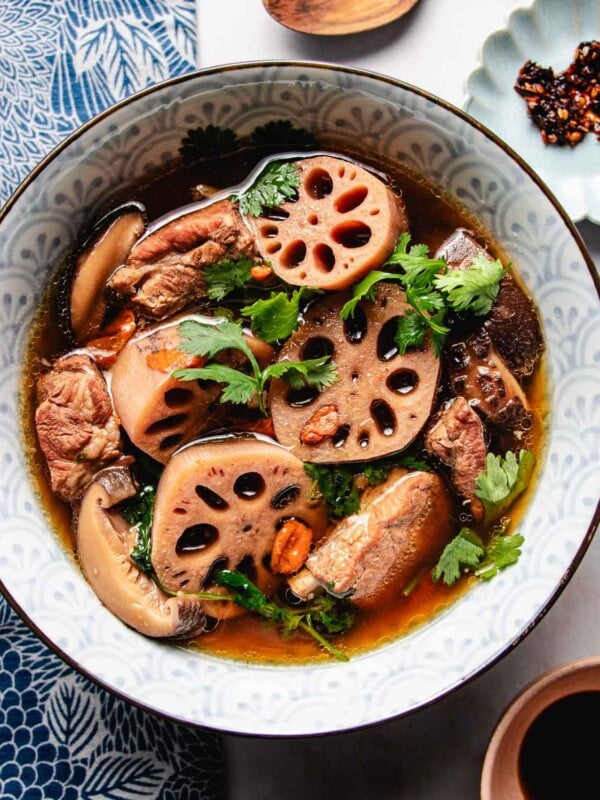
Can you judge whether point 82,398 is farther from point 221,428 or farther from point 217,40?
point 217,40

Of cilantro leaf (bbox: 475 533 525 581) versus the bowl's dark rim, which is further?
cilantro leaf (bbox: 475 533 525 581)

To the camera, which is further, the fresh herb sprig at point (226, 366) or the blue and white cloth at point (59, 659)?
the blue and white cloth at point (59, 659)

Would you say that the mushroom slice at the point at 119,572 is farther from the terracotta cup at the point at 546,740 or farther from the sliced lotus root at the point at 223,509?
the terracotta cup at the point at 546,740

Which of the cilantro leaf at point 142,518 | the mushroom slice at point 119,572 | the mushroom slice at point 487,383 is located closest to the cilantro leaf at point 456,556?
the mushroom slice at point 487,383

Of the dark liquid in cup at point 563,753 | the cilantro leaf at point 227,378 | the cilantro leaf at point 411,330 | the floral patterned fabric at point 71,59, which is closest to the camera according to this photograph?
the cilantro leaf at point 227,378

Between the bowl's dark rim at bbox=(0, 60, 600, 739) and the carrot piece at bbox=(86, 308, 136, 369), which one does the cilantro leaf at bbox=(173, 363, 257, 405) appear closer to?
the carrot piece at bbox=(86, 308, 136, 369)

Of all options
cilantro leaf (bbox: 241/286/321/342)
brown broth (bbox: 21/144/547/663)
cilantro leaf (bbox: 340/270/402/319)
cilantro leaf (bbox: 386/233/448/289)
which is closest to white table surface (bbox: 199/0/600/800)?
brown broth (bbox: 21/144/547/663)

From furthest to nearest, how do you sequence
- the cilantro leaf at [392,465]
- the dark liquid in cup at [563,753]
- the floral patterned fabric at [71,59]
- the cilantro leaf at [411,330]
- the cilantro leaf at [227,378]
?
the floral patterned fabric at [71,59] → the dark liquid in cup at [563,753] → the cilantro leaf at [392,465] → the cilantro leaf at [411,330] → the cilantro leaf at [227,378]

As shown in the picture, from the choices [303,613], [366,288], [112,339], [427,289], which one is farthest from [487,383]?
[112,339]
